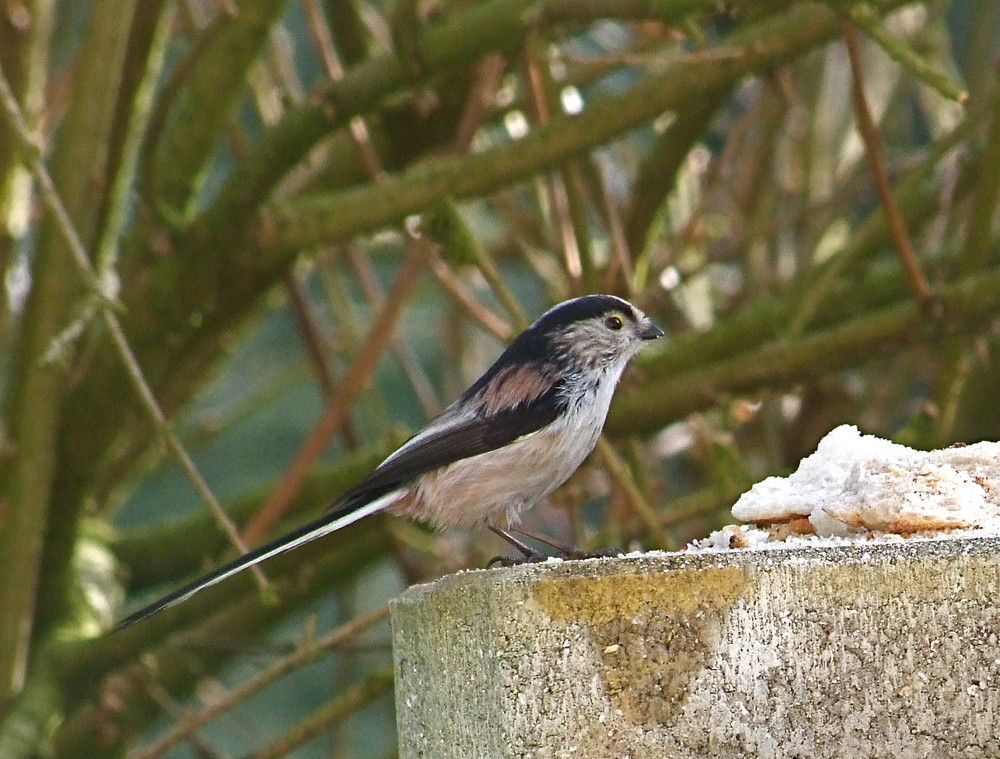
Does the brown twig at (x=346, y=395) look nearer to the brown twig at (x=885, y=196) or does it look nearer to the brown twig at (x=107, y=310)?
the brown twig at (x=107, y=310)

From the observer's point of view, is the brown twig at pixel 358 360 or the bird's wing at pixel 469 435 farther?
the brown twig at pixel 358 360

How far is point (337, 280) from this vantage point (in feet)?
17.1

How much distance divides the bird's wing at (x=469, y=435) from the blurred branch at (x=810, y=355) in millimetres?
894

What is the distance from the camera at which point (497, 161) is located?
3.46m

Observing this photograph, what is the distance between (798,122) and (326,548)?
2.76 meters

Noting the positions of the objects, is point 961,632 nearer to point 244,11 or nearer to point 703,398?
point 703,398

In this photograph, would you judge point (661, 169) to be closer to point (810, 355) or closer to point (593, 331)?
point (810, 355)

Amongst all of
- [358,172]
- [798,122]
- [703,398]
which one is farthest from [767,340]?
[798,122]

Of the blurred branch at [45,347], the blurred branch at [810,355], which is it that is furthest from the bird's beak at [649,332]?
the blurred branch at [45,347]

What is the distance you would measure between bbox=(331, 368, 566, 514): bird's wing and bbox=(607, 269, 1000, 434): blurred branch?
0.89 m

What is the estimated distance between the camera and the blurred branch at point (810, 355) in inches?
139

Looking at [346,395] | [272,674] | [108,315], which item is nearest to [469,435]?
[108,315]

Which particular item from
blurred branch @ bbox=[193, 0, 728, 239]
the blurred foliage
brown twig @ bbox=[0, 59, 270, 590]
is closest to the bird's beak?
the blurred foliage

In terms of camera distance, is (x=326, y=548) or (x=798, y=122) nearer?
(x=326, y=548)
